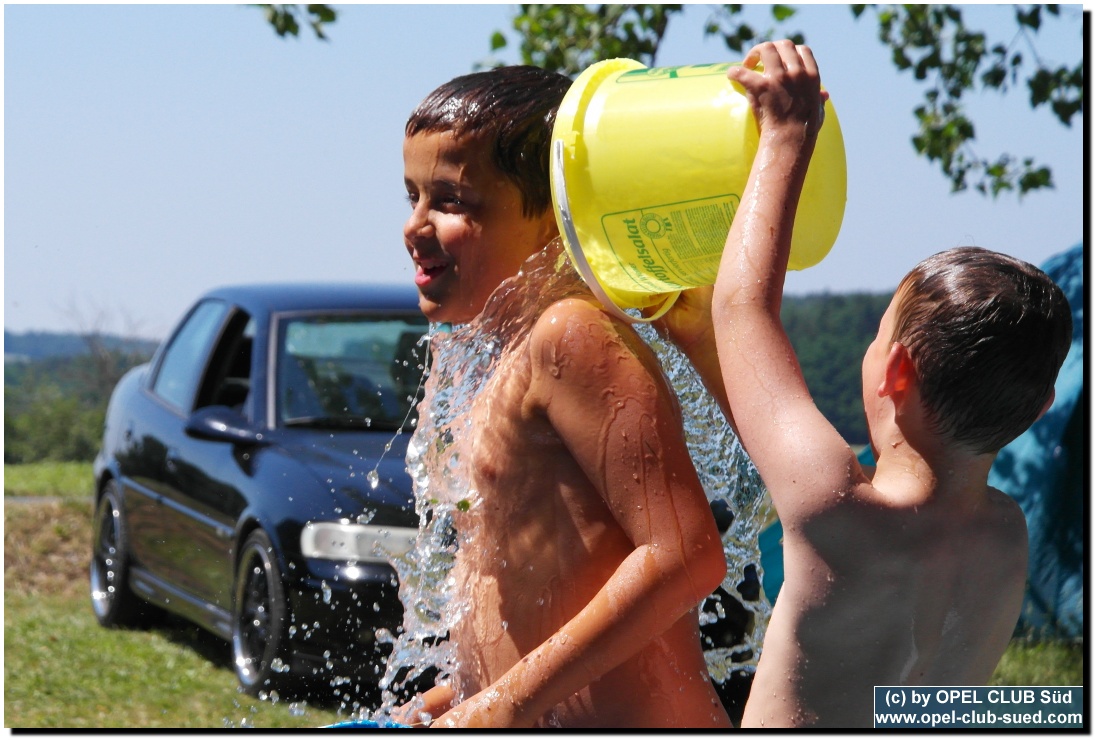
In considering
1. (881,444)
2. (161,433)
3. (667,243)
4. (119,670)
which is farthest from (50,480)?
(881,444)

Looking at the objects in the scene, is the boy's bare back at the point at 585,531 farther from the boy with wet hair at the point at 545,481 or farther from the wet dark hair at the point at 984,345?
the wet dark hair at the point at 984,345

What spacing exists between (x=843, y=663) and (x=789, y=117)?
70cm

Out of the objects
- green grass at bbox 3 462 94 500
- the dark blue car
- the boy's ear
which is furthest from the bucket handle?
green grass at bbox 3 462 94 500

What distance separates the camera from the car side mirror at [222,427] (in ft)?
17.2

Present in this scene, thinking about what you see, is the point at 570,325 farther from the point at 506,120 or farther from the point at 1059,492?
the point at 1059,492

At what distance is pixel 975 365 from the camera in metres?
1.58

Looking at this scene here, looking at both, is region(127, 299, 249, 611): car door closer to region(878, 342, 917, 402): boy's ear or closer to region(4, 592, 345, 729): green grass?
region(4, 592, 345, 729): green grass

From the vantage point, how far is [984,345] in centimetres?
157

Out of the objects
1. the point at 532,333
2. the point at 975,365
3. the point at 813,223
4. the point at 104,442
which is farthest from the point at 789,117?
the point at 104,442

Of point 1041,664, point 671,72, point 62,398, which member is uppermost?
point 671,72

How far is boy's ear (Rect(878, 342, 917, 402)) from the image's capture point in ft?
5.28

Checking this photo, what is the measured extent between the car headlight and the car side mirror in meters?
0.61

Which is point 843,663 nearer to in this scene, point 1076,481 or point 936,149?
point 1076,481

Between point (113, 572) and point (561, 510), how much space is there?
5.33 meters
